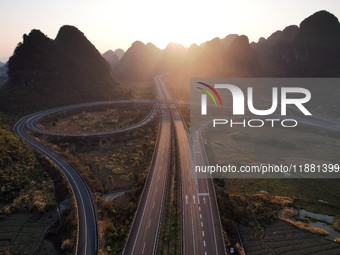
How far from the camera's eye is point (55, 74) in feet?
489

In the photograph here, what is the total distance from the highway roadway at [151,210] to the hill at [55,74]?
70.3 m

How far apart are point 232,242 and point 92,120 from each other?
8274 cm

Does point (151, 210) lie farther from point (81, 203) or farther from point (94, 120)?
point (94, 120)

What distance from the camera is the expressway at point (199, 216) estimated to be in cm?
4344

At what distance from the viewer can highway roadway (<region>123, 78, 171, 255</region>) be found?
43.5 meters

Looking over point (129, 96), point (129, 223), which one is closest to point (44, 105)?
point (129, 96)

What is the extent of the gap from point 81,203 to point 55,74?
10993 centimetres

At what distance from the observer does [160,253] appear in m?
42.3

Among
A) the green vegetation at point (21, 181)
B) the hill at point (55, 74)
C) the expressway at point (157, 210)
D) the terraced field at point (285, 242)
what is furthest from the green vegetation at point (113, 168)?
the hill at point (55, 74)

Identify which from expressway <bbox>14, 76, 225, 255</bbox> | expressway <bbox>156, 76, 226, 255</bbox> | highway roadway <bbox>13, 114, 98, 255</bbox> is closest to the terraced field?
expressway <bbox>156, 76, 226, 255</bbox>

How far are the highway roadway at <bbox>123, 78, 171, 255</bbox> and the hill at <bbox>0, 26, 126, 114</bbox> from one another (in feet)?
230

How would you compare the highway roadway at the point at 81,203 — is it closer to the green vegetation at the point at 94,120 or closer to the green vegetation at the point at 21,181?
the green vegetation at the point at 21,181

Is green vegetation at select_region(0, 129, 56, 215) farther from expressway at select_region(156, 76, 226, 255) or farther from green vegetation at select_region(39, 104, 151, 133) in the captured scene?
green vegetation at select_region(39, 104, 151, 133)

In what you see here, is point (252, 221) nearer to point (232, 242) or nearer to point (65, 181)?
point (232, 242)
